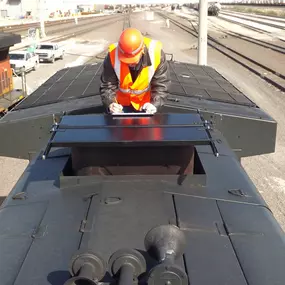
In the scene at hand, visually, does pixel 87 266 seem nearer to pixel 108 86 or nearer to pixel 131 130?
pixel 131 130

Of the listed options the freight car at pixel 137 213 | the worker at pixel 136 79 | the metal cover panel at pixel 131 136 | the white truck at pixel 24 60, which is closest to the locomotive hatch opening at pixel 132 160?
the freight car at pixel 137 213

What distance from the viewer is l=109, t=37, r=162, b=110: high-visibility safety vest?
5.14 meters

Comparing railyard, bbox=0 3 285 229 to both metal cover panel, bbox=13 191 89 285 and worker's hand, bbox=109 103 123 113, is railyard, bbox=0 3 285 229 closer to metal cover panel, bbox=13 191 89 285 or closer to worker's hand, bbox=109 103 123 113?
worker's hand, bbox=109 103 123 113

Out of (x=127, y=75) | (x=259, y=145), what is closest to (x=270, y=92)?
(x=259, y=145)

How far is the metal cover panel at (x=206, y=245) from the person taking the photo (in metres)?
2.83

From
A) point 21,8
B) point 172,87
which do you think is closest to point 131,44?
point 172,87

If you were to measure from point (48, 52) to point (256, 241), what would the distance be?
3203 centimetres

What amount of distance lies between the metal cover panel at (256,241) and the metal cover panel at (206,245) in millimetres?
63

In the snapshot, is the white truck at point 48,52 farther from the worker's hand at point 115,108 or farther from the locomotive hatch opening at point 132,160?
the locomotive hatch opening at point 132,160

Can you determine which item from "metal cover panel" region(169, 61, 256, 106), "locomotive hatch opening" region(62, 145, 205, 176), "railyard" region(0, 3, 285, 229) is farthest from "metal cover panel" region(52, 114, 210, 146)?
"railyard" region(0, 3, 285, 229)

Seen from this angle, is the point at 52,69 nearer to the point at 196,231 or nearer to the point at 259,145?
the point at 259,145

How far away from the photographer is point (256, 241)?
3279 mm

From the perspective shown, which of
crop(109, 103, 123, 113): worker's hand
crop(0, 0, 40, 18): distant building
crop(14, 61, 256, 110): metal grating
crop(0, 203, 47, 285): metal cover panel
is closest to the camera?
crop(0, 203, 47, 285): metal cover panel

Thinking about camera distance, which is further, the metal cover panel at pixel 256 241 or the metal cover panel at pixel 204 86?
the metal cover panel at pixel 204 86
